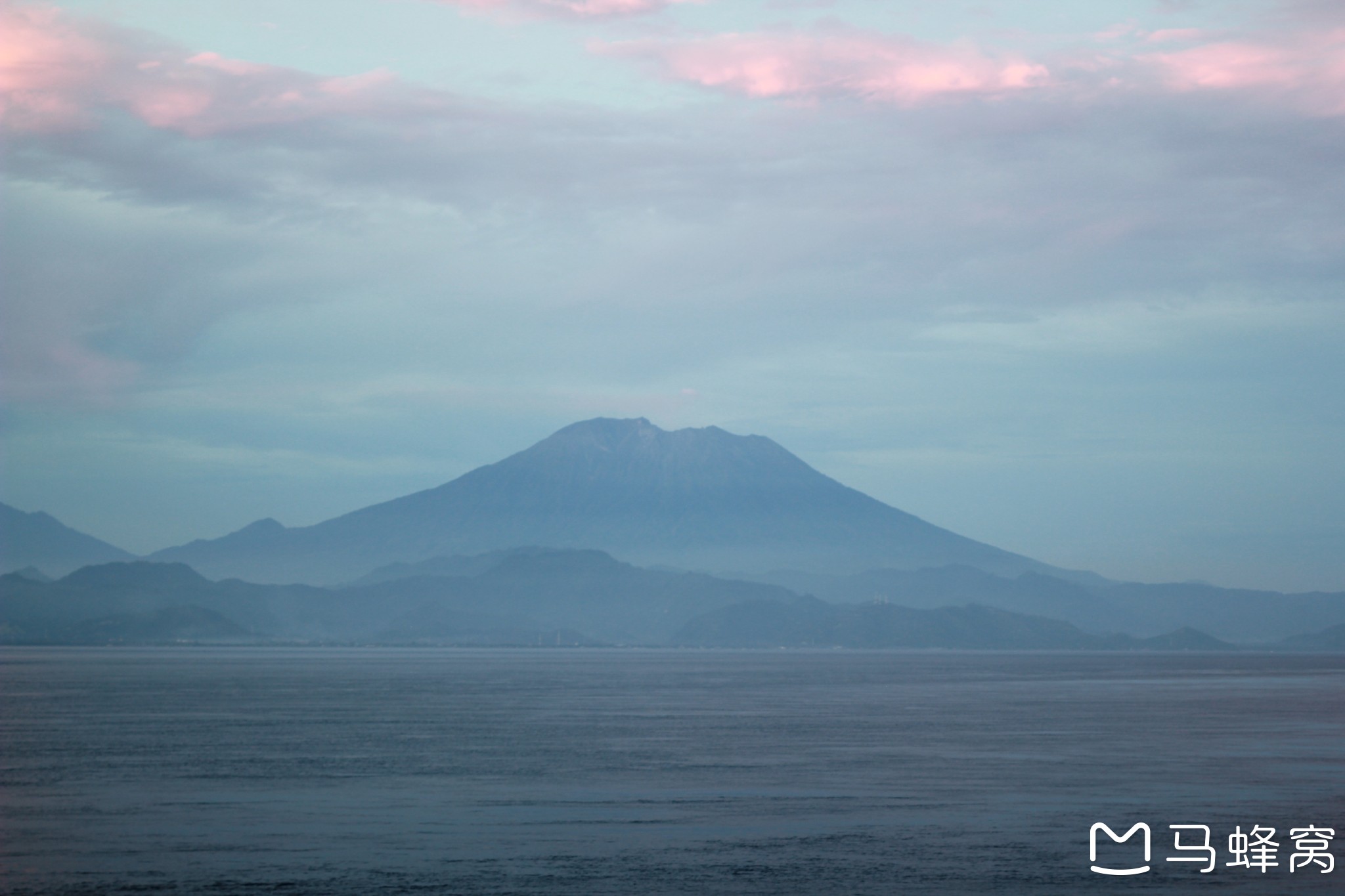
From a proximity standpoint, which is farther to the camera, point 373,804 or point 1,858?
point 373,804

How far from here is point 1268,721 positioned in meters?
94.2

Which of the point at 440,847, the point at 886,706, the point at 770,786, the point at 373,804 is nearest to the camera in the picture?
the point at 440,847

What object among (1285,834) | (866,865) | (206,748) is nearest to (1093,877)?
(866,865)

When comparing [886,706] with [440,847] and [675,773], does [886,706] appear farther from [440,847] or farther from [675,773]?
[440,847]

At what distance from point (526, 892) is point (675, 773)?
24.9 m

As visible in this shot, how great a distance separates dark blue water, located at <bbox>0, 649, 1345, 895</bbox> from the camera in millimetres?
38281

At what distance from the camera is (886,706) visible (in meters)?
113

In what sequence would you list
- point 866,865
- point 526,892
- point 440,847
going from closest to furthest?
1. point 526,892
2. point 866,865
3. point 440,847

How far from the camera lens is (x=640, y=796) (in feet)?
175

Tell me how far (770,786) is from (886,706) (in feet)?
193

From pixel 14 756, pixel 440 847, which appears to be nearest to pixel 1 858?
pixel 440 847

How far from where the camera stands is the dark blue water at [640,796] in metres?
38.3

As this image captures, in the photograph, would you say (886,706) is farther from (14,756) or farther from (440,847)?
(440,847)

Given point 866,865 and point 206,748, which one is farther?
point 206,748
